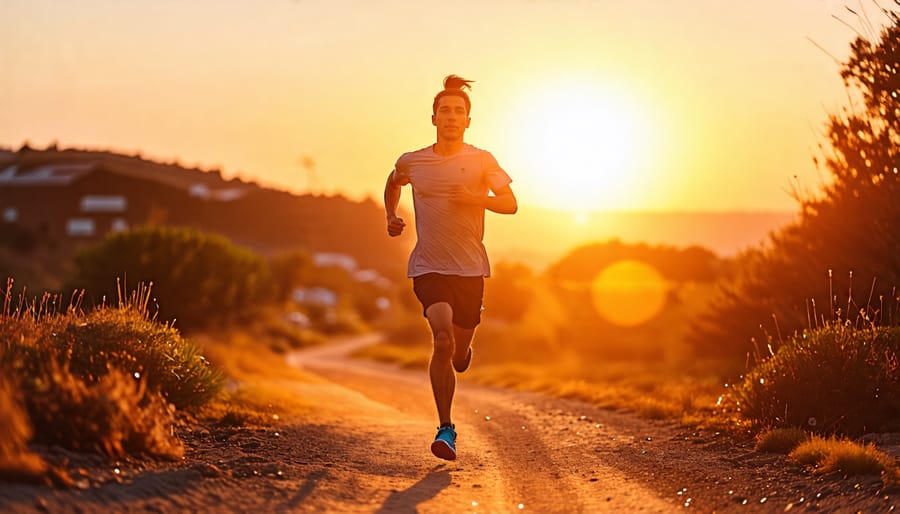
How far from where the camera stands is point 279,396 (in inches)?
546

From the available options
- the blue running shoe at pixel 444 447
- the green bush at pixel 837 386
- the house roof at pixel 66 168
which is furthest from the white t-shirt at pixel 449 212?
the house roof at pixel 66 168

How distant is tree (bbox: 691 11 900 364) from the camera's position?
12.9m

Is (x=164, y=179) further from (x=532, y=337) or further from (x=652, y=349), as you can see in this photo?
(x=652, y=349)

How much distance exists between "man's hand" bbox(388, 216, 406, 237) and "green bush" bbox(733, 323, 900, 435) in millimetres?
3916

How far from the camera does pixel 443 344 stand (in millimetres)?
7438

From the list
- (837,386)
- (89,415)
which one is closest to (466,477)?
(89,415)

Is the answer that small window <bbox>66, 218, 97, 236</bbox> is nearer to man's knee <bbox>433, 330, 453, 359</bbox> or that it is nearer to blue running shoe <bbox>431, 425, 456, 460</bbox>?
man's knee <bbox>433, 330, 453, 359</bbox>

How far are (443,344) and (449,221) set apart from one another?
99cm

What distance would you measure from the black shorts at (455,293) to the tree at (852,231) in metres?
4.42

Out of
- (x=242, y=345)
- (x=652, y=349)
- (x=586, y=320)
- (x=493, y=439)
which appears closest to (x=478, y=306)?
(x=493, y=439)

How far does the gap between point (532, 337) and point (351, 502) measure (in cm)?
4246

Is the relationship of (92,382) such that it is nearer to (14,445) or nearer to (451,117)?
(14,445)

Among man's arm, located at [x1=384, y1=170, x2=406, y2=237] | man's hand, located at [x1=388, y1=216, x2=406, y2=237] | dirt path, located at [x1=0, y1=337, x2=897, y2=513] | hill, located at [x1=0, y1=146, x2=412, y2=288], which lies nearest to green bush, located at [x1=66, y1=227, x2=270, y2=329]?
hill, located at [x1=0, y1=146, x2=412, y2=288]

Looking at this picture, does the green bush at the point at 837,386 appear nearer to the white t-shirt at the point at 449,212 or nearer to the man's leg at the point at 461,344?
the man's leg at the point at 461,344
